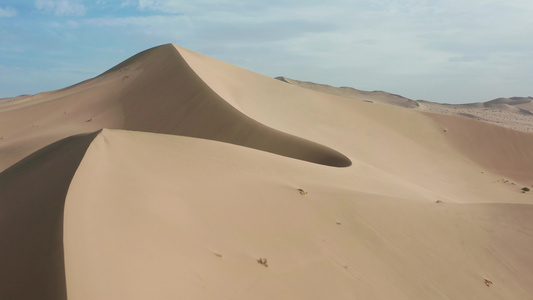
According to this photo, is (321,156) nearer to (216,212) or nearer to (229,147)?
(229,147)

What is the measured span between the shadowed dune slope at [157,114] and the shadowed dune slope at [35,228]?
27.7ft

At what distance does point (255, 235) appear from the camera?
591cm

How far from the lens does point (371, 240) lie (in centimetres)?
668

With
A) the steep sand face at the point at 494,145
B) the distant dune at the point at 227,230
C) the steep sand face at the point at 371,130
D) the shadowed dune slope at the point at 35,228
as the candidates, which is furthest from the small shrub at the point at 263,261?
the steep sand face at the point at 494,145

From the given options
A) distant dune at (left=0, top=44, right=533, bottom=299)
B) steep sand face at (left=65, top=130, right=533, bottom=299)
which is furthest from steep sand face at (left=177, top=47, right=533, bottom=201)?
steep sand face at (left=65, top=130, right=533, bottom=299)

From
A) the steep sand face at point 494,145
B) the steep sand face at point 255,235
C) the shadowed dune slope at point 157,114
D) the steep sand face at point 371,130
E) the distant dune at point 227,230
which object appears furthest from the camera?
the steep sand face at point 494,145

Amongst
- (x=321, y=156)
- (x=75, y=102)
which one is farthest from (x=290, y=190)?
(x=75, y=102)

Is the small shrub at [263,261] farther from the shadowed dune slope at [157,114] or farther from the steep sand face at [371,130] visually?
the steep sand face at [371,130]

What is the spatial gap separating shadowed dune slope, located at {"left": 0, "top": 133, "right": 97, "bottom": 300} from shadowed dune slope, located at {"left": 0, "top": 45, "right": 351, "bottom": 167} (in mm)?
8456

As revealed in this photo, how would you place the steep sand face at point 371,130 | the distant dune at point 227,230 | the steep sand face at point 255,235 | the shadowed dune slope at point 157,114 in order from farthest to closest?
the steep sand face at point 371,130
the shadowed dune slope at point 157,114
the steep sand face at point 255,235
the distant dune at point 227,230

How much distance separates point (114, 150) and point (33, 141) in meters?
10.0

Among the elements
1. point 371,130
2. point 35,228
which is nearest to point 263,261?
point 35,228

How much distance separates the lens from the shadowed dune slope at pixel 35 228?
394cm

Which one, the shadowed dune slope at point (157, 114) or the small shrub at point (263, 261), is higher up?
the shadowed dune slope at point (157, 114)
